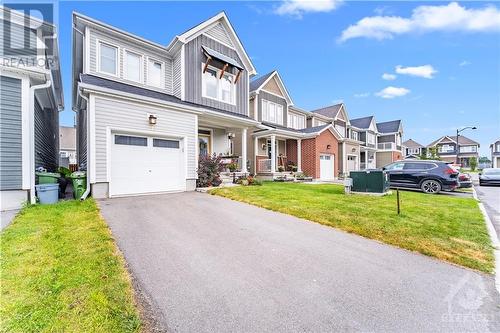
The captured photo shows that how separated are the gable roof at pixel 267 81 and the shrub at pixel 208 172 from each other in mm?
9087

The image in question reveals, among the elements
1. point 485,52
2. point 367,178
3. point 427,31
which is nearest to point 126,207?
point 367,178

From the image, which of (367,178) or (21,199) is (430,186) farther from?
(21,199)

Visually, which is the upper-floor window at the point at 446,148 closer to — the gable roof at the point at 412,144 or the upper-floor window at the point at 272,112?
the gable roof at the point at 412,144

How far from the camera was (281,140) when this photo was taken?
776 inches

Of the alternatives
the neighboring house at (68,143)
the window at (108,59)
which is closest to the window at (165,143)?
the window at (108,59)

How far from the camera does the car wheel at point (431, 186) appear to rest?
450 inches

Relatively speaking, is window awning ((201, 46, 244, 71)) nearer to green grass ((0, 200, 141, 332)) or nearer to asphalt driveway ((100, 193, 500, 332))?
asphalt driveway ((100, 193, 500, 332))

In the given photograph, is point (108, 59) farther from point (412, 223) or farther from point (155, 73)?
point (412, 223)

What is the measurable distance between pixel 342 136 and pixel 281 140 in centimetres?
1020

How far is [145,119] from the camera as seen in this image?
9.27 metres

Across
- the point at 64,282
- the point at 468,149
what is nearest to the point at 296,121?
the point at 64,282

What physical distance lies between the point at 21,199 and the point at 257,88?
15327 millimetres

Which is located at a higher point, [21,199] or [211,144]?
[211,144]

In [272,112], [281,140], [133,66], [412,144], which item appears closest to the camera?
[133,66]
